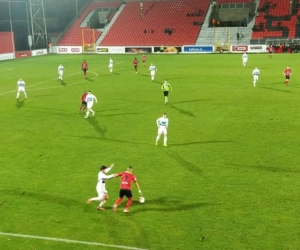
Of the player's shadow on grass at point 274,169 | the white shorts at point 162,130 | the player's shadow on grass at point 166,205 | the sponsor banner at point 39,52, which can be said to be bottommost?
the player's shadow on grass at point 166,205

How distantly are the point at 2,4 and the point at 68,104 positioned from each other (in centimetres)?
4714

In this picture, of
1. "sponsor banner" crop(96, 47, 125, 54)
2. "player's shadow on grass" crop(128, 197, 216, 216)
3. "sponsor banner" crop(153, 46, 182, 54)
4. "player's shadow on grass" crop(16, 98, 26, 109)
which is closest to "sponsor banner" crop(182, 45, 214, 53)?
"sponsor banner" crop(153, 46, 182, 54)

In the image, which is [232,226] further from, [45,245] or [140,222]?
[45,245]

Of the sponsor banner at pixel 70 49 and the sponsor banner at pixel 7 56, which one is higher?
the sponsor banner at pixel 70 49

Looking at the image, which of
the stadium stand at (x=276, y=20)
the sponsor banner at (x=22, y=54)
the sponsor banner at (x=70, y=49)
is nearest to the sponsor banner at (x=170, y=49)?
the stadium stand at (x=276, y=20)

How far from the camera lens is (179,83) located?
36094 mm

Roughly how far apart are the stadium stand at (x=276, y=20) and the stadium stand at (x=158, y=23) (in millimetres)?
10842

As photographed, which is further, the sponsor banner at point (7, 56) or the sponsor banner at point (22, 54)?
the sponsor banner at point (22, 54)

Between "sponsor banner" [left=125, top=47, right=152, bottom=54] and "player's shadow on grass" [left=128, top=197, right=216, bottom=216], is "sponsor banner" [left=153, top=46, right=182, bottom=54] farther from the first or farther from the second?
"player's shadow on grass" [left=128, top=197, right=216, bottom=216]

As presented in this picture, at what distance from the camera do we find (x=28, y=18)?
72500 mm

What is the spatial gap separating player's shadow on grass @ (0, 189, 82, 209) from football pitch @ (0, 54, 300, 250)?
0.04m

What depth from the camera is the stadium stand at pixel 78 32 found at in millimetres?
77938

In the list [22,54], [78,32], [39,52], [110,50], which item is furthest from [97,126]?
[78,32]

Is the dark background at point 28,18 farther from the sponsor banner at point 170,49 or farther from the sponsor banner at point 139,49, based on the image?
the sponsor banner at point 170,49
